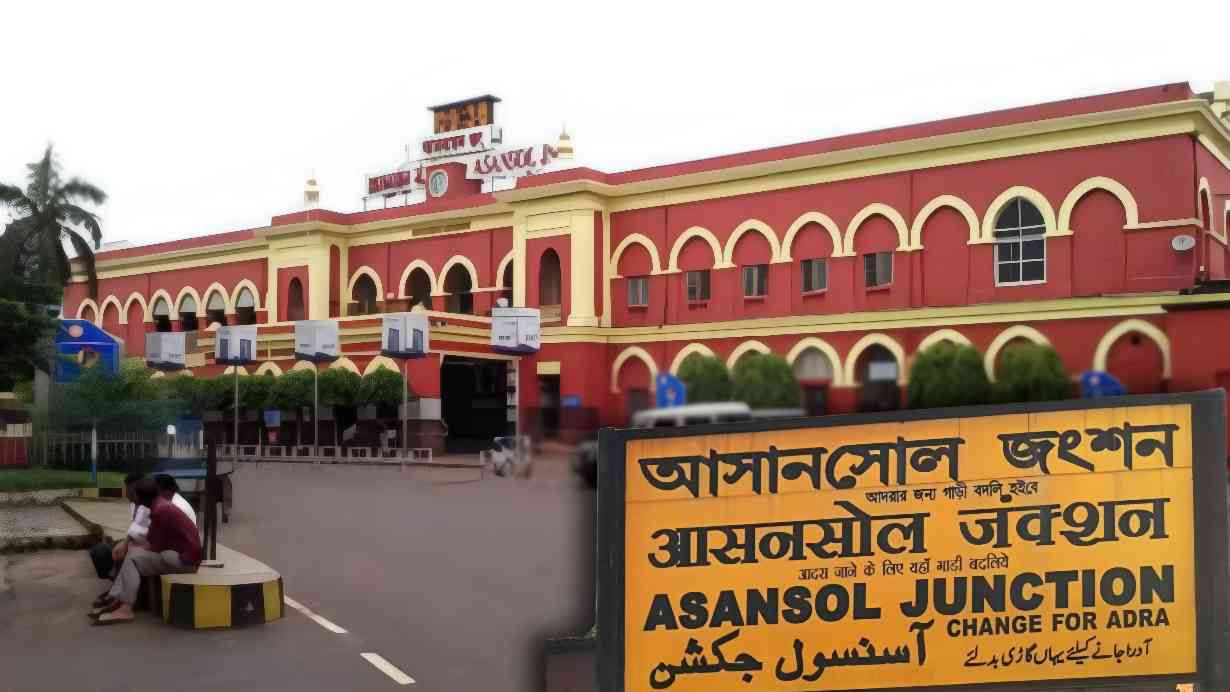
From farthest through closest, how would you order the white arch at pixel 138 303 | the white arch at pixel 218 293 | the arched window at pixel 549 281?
the white arch at pixel 138 303, the white arch at pixel 218 293, the arched window at pixel 549 281

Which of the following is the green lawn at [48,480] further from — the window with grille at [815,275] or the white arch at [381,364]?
the window with grille at [815,275]

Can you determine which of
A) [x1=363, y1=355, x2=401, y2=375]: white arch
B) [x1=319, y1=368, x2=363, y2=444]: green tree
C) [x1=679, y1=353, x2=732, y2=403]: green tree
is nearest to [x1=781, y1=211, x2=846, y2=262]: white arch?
[x1=363, y1=355, x2=401, y2=375]: white arch

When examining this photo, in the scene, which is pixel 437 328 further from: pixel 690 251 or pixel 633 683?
pixel 633 683

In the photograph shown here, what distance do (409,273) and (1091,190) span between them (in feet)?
66.2

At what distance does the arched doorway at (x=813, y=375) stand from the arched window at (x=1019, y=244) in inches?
804

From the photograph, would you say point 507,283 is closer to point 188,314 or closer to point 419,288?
point 419,288

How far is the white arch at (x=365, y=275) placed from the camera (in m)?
34.9

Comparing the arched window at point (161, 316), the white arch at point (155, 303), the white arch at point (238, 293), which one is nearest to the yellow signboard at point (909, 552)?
the white arch at point (238, 293)

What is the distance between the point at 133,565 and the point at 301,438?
23.3 metres

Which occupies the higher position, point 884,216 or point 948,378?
point 884,216

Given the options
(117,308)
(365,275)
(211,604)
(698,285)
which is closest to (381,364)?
(365,275)

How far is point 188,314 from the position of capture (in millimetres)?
39781

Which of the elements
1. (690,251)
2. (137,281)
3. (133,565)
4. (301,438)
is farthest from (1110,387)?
(137,281)

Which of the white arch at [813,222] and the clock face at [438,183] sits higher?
the clock face at [438,183]
